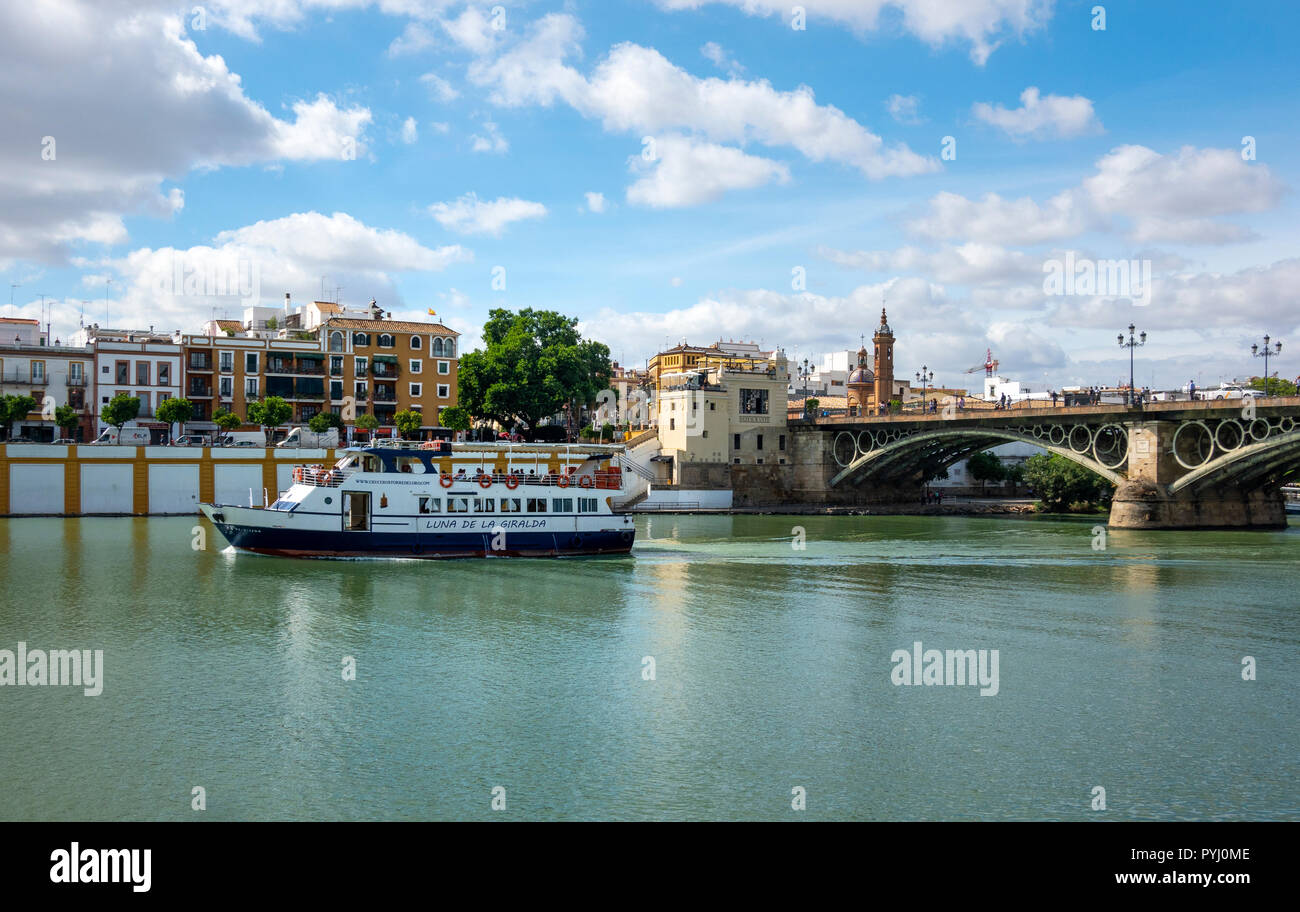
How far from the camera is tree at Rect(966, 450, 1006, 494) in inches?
4053

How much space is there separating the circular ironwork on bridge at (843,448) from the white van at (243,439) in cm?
4327

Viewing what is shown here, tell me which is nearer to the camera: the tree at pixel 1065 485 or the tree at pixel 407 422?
the tree at pixel 407 422

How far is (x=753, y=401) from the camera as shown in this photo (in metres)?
90.2

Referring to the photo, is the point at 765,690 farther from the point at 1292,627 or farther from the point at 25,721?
the point at 1292,627

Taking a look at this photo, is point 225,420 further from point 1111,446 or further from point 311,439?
point 1111,446

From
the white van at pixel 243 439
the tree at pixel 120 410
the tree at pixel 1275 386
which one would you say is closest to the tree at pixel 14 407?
the tree at pixel 120 410

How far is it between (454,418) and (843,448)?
31.1m

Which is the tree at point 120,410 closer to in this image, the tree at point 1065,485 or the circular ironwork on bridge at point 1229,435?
the tree at point 1065,485

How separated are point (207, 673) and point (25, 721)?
13.4 ft

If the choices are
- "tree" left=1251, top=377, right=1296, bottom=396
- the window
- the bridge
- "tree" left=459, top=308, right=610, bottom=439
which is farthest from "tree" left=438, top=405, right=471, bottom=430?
"tree" left=1251, top=377, right=1296, bottom=396

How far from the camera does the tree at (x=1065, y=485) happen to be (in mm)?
82750

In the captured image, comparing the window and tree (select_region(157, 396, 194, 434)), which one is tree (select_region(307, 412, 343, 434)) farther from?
the window
